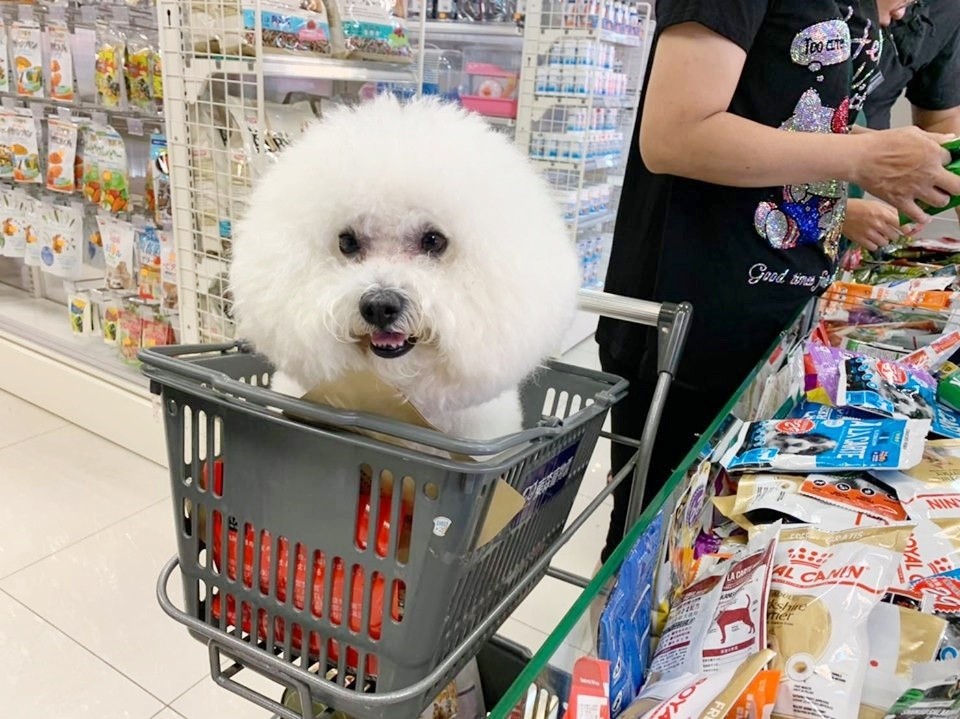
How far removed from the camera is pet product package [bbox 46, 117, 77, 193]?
2389 millimetres

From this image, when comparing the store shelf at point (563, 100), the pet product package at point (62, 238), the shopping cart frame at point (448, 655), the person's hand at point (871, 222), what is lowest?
the pet product package at point (62, 238)

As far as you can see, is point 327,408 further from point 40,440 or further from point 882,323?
point 40,440

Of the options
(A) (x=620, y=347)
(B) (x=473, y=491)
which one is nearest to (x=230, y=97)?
(A) (x=620, y=347)

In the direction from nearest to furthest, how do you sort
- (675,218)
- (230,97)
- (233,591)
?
(233,591)
(675,218)
(230,97)

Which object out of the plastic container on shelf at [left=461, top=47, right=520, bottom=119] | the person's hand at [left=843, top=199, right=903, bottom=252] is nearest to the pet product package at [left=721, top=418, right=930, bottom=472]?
the person's hand at [left=843, top=199, right=903, bottom=252]

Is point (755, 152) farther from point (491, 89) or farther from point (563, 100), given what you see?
point (491, 89)

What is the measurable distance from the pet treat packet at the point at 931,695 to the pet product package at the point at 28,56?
286 cm

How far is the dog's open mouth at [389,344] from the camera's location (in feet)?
2.10

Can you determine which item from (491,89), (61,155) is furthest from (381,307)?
(491,89)

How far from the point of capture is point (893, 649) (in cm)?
52

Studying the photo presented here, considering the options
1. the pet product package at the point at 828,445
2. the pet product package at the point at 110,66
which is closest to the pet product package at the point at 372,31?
the pet product package at the point at 110,66

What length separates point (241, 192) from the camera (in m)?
1.79

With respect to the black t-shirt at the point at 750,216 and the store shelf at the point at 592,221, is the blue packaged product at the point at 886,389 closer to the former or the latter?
the black t-shirt at the point at 750,216

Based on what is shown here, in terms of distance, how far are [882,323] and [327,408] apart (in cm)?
100
